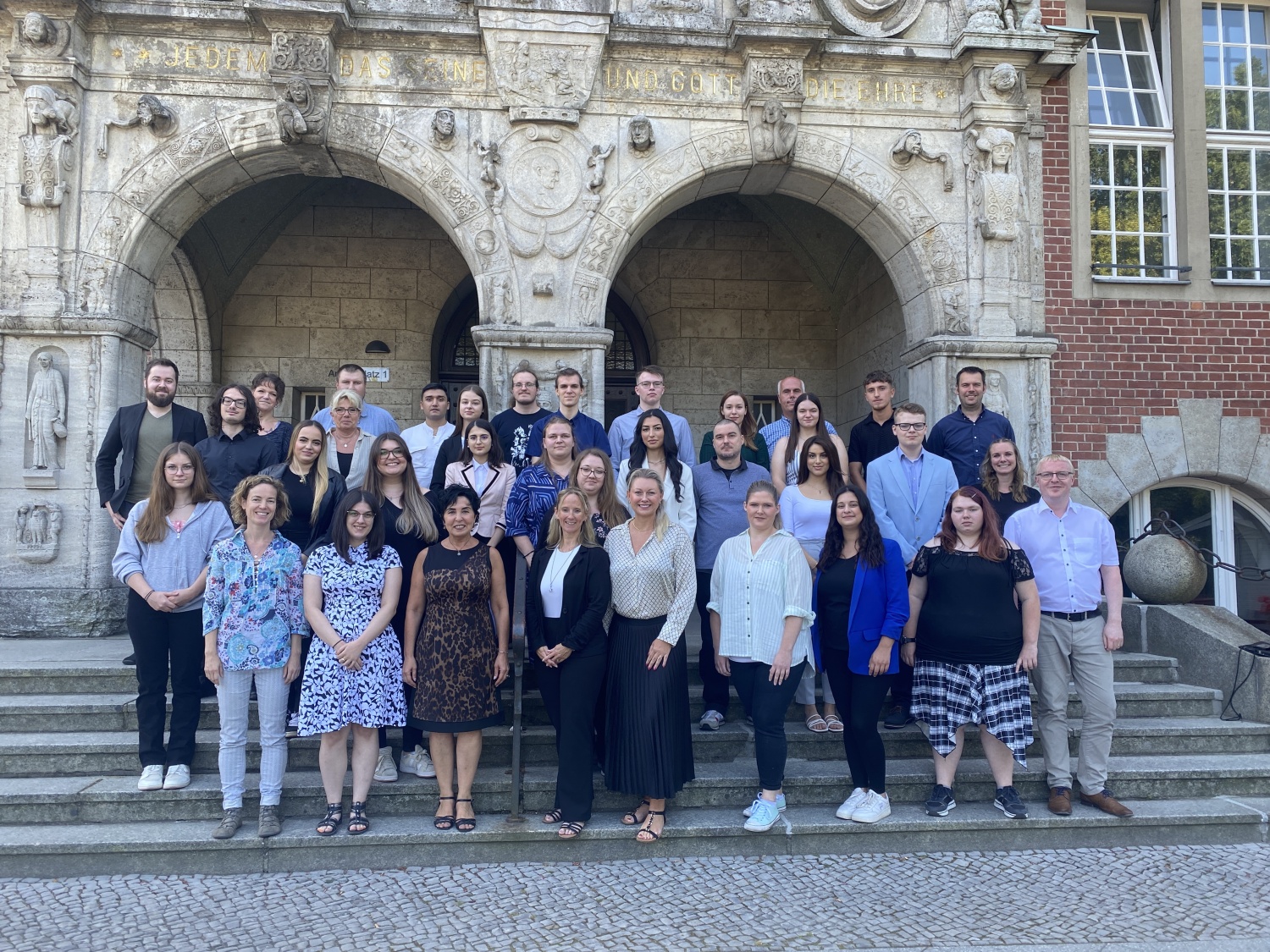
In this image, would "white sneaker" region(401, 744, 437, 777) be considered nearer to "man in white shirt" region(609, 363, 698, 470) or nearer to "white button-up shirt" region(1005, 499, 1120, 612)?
"man in white shirt" region(609, 363, 698, 470)

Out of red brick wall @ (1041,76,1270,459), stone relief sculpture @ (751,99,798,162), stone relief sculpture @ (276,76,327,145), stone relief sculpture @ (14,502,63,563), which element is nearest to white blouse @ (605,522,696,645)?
stone relief sculpture @ (751,99,798,162)

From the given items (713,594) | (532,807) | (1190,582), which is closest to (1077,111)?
(1190,582)

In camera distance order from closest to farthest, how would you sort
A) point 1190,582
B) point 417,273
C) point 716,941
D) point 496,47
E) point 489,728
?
point 716,941, point 489,728, point 1190,582, point 496,47, point 417,273

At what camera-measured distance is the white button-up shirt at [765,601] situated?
15.1ft

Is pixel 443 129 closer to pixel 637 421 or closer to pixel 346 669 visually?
pixel 637 421

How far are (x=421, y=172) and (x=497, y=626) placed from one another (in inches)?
180

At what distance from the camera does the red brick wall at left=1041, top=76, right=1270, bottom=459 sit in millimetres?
8406

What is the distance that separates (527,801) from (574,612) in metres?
1.12

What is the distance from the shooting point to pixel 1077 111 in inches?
336

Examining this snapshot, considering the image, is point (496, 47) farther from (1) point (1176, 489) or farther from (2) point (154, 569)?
(1) point (1176, 489)

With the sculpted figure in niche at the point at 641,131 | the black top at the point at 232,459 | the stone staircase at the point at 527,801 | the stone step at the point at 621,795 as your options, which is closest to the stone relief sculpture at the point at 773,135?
the sculpted figure in niche at the point at 641,131

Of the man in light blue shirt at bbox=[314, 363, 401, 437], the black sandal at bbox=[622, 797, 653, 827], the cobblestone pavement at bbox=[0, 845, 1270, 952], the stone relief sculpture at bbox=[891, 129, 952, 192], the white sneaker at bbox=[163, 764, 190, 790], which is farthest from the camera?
the stone relief sculpture at bbox=[891, 129, 952, 192]

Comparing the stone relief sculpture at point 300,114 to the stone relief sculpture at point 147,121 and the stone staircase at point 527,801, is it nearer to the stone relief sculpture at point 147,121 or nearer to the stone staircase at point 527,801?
the stone relief sculpture at point 147,121

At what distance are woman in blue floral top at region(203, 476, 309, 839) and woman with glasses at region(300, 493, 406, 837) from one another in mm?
140
